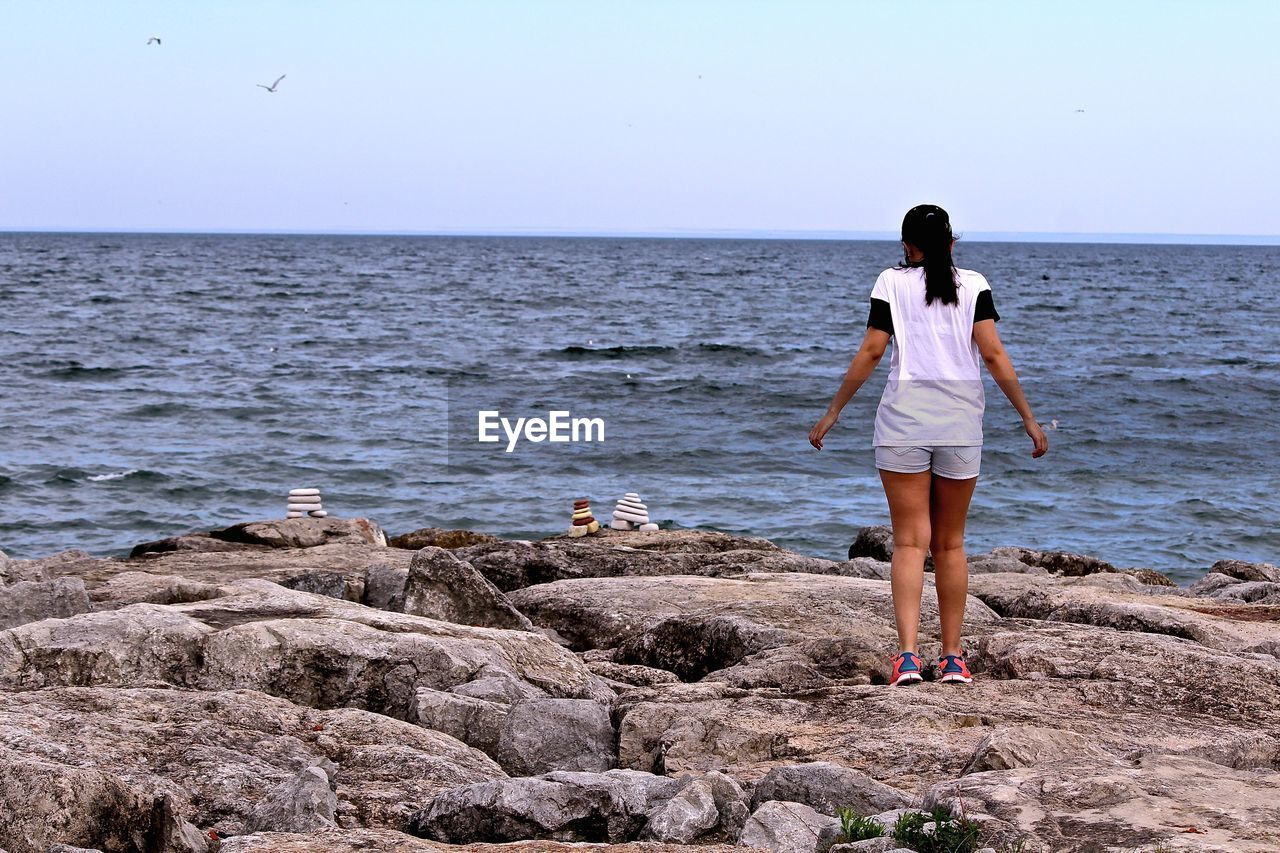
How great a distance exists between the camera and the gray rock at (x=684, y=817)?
147 inches

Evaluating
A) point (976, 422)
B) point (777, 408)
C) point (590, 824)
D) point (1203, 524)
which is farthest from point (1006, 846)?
point (777, 408)

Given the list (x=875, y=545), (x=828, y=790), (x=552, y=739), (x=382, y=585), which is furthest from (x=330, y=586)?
(x=875, y=545)

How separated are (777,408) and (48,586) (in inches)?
883

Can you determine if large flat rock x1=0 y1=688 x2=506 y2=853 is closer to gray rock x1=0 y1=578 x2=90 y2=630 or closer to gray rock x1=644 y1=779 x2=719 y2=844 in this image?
gray rock x1=644 y1=779 x2=719 y2=844

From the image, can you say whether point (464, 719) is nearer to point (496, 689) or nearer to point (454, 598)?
point (496, 689)

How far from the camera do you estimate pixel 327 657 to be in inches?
218

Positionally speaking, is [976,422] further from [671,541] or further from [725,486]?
[725,486]

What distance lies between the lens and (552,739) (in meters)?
4.97

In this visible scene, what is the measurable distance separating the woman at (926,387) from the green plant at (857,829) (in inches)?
82.2

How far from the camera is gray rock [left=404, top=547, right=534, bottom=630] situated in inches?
273

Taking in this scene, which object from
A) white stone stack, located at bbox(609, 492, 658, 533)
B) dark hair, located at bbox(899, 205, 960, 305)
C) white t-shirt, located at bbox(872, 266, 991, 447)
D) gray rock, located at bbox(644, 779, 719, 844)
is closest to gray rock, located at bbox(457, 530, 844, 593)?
white t-shirt, located at bbox(872, 266, 991, 447)

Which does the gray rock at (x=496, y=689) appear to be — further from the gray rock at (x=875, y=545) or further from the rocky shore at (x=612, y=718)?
the gray rock at (x=875, y=545)

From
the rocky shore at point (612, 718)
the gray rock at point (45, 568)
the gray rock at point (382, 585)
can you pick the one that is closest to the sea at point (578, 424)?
the gray rock at point (45, 568)

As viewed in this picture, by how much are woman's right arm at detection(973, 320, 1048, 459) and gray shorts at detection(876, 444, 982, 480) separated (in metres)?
0.27
